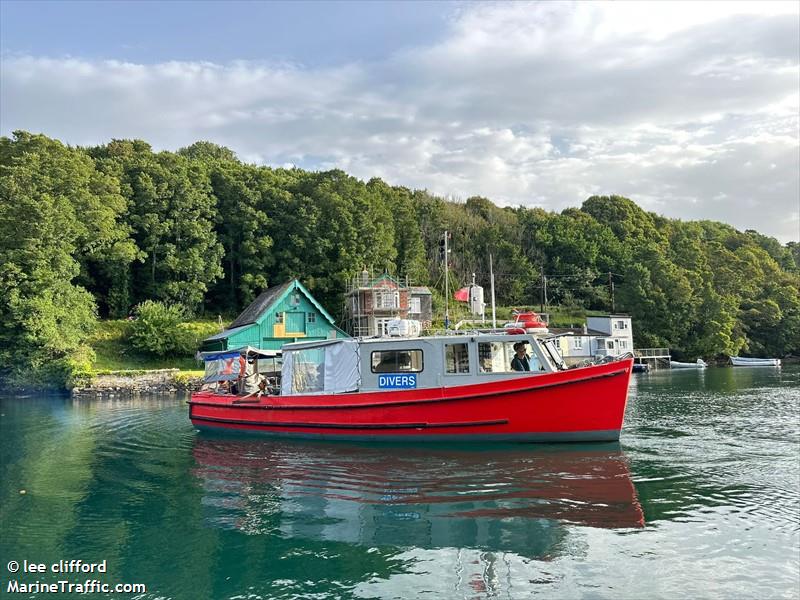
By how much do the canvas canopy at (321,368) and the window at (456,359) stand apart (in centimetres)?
271

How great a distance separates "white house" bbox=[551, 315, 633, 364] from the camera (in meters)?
55.4

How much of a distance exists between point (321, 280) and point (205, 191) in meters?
14.1

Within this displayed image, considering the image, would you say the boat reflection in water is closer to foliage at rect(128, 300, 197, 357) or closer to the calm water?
the calm water

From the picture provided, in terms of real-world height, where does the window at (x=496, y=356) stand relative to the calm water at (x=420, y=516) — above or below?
above

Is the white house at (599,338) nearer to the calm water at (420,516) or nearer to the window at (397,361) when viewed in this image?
the calm water at (420,516)

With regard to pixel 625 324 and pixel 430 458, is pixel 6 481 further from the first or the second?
pixel 625 324

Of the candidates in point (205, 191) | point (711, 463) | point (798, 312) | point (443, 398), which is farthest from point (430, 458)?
point (798, 312)

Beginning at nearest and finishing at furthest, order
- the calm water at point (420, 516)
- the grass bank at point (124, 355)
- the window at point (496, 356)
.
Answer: the calm water at point (420, 516) < the window at point (496, 356) < the grass bank at point (124, 355)

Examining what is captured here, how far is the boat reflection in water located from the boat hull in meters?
0.44

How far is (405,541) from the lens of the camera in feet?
30.0

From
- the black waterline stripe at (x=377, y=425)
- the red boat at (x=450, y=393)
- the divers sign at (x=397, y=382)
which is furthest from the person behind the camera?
the divers sign at (x=397, y=382)

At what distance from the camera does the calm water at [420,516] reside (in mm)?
7762

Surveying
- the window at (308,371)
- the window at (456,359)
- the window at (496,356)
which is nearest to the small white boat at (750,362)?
the window at (496,356)

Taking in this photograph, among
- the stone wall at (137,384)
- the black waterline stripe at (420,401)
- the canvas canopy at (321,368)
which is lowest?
the stone wall at (137,384)
